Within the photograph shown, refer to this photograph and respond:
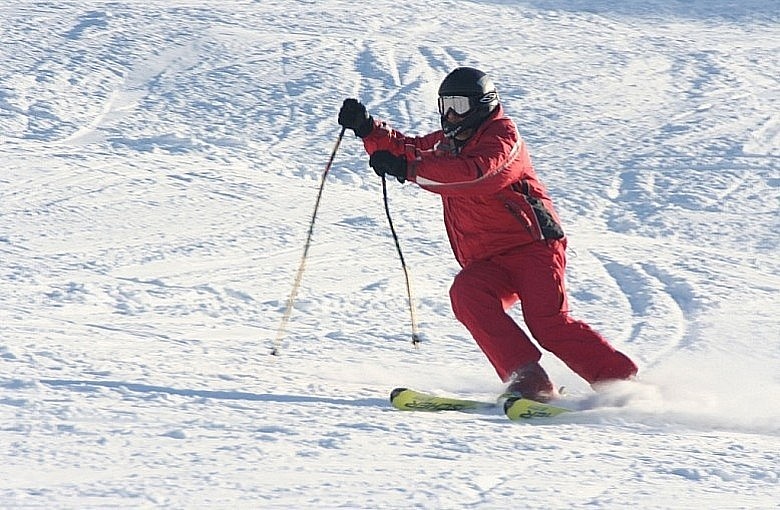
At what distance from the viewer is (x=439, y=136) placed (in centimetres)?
554

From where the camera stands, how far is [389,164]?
471cm

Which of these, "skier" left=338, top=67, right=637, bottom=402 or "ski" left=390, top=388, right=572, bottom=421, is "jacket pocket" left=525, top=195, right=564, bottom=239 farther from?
"ski" left=390, top=388, right=572, bottom=421

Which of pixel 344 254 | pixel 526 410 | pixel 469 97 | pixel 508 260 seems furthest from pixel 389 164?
pixel 344 254

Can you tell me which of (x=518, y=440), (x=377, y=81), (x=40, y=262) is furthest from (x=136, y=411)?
(x=377, y=81)

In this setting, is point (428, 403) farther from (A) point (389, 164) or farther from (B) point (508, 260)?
(A) point (389, 164)

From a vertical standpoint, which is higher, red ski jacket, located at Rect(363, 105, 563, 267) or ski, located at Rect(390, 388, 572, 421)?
red ski jacket, located at Rect(363, 105, 563, 267)

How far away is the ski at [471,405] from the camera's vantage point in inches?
176

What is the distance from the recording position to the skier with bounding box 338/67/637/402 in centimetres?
488

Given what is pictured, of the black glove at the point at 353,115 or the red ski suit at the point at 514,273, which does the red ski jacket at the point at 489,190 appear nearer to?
the red ski suit at the point at 514,273

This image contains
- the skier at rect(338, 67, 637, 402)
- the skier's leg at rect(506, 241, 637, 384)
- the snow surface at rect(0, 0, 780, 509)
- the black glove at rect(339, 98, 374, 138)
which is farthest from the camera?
the black glove at rect(339, 98, 374, 138)

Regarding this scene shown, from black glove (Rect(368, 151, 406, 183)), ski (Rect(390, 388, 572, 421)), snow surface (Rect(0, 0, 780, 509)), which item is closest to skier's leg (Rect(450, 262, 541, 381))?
ski (Rect(390, 388, 572, 421))

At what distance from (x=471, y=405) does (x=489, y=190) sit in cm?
86

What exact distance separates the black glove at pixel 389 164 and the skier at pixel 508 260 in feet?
0.32

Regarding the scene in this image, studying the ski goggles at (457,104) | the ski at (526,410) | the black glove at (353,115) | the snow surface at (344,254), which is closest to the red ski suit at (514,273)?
the ski goggles at (457,104)
